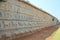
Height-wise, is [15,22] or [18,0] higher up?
[18,0]

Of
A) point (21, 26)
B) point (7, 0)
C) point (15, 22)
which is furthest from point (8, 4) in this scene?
point (21, 26)

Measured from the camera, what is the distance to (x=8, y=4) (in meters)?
1.20

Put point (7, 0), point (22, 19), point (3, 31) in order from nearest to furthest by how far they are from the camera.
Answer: point (3, 31) → point (7, 0) → point (22, 19)

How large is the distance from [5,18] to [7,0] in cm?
19

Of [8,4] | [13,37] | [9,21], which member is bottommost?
[13,37]

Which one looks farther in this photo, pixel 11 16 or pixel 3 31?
pixel 11 16

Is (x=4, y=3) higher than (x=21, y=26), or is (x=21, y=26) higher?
(x=4, y=3)

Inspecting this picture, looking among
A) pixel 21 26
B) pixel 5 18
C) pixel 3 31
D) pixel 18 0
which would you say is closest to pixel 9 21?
pixel 5 18

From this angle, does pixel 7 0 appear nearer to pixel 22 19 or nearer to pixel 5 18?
pixel 5 18

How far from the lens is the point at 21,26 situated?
1.36 m

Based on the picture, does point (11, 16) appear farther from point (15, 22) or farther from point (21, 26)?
point (21, 26)

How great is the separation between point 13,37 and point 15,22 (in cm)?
26

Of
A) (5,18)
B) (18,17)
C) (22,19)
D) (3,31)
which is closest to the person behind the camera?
(3,31)

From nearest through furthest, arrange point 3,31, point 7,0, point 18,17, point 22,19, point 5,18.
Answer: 1. point 3,31
2. point 5,18
3. point 7,0
4. point 18,17
5. point 22,19
